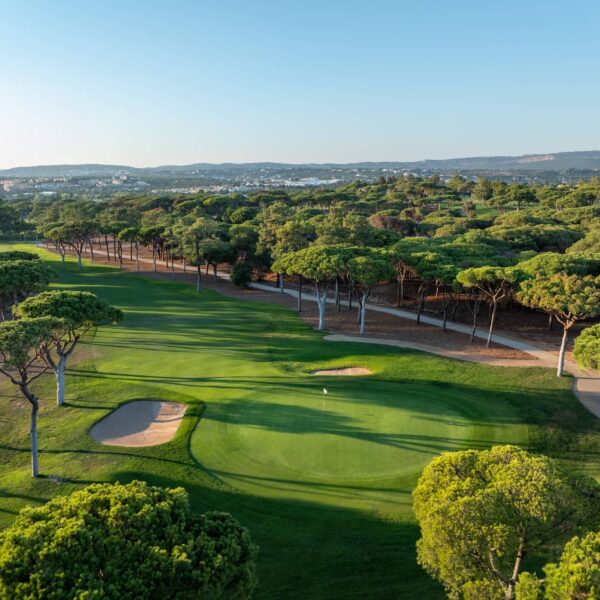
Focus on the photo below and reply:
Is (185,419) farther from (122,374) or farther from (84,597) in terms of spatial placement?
(84,597)

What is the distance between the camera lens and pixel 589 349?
28.1m

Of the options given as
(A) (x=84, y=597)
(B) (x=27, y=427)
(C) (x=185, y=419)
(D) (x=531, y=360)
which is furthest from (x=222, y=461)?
(D) (x=531, y=360)

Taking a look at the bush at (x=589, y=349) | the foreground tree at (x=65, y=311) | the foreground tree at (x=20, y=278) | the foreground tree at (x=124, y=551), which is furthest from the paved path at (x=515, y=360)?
the foreground tree at (x=124, y=551)

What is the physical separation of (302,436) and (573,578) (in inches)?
673

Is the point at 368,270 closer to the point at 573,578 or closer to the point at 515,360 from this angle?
the point at 515,360

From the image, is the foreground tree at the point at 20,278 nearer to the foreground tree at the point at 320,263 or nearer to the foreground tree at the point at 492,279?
the foreground tree at the point at 320,263

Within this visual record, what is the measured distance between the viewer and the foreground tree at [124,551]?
1019 centimetres

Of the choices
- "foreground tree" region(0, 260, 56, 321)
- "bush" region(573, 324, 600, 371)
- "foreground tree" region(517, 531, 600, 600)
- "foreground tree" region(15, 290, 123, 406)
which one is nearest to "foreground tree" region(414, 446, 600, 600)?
"foreground tree" region(517, 531, 600, 600)

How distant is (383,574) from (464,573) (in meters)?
4.64

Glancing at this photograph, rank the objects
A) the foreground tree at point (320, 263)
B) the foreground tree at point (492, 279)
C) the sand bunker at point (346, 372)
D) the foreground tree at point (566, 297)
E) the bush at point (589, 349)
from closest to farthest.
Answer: the bush at point (589, 349), the foreground tree at point (566, 297), the sand bunker at point (346, 372), the foreground tree at point (492, 279), the foreground tree at point (320, 263)

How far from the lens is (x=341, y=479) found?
22359mm

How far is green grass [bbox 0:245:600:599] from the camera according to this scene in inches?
733

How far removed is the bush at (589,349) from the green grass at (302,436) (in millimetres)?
3713

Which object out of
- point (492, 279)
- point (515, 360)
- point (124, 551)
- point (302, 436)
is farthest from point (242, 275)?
point (124, 551)
